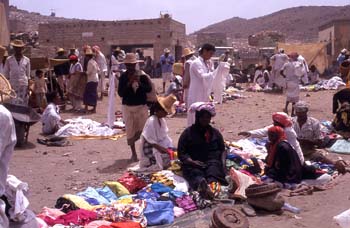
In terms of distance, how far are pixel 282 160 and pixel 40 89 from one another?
720 centimetres

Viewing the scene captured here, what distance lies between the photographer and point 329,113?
13.4 metres

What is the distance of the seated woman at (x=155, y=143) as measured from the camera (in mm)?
7039

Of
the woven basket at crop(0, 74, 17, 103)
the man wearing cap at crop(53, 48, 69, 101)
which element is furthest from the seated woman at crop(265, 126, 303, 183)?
the man wearing cap at crop(53, 48, 69, 101)

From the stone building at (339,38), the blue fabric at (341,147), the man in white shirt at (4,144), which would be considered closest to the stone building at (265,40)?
the stone building at (339,38)

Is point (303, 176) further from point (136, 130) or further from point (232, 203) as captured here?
point (136, 130)

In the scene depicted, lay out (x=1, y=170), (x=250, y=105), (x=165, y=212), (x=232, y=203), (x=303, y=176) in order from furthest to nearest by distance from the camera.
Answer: (x=250, y=105), (x=303, y=176), (x=232, y=203), (x=165, y=212), (x=1, y=170)

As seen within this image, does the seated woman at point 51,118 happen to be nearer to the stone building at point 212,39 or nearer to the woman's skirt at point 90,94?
the woman's skirt at point 90,94

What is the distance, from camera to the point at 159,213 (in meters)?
5.32

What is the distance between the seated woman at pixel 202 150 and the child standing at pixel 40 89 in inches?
248

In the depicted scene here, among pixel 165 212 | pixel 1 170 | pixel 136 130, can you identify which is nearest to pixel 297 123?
pixel 136 130

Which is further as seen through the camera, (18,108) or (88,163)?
(18,108)

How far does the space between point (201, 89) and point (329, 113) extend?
20.1ft

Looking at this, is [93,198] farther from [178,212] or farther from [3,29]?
[3,29]

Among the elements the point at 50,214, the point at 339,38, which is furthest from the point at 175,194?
the point at 339,38
